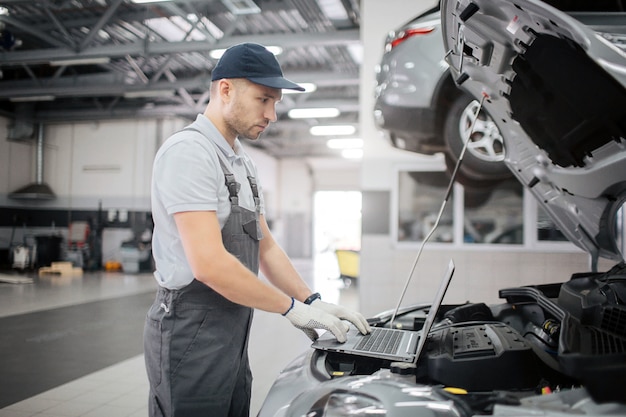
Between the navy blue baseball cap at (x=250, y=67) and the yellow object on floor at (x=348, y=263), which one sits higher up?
the navy blue baseball cap at (x=250, y=67)

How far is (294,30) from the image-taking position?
7355mm

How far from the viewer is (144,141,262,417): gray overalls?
1389mm

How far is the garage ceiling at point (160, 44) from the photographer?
6.50m

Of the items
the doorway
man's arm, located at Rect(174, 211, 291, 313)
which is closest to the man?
man's arm, located at Rect(174, 211, 291, 313)

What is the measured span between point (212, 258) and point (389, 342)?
2.14 feet

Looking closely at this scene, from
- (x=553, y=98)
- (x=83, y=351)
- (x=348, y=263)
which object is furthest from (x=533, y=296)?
(x=348, y=263)

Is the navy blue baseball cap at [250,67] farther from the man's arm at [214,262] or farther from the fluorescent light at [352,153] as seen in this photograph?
the fluorescent light at [352,153]

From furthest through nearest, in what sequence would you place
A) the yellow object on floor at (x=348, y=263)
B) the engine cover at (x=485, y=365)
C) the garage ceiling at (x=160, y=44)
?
the yellow object on floor at (x=348, y=263) → the garage ceiling at (x=160, y=44) → the engine cover at (x=485, y=365)

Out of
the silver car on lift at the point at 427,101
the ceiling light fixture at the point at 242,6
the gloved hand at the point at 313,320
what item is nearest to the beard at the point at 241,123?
the gloved hand at the point at 313,320

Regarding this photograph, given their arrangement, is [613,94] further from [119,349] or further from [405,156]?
[119,349]

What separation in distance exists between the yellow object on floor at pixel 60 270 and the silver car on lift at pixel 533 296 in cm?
1025

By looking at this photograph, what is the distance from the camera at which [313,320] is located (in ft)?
4.96

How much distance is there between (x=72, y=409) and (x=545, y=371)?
294 cm

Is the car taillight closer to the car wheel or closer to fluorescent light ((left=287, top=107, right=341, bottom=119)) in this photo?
the car wheel
